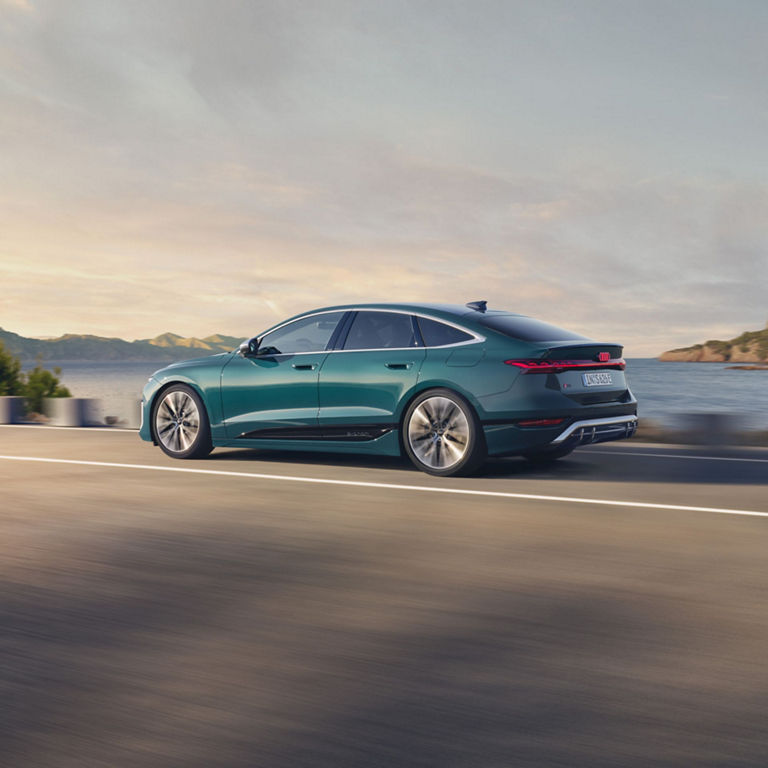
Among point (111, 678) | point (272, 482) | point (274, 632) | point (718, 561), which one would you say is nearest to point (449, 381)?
point (272, 482)

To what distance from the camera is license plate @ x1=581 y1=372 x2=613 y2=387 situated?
892 centimetres

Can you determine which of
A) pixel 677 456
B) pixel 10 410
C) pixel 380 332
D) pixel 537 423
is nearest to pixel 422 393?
pixel 380 332

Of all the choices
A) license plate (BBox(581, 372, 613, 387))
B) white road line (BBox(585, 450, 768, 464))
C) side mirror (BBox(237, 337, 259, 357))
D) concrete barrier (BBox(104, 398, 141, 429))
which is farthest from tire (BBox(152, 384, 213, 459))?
concrete barrier (BBox(104, 398, 141, 429))

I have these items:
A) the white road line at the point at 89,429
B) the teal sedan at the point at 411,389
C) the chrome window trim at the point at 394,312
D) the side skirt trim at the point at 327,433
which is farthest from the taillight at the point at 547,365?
the white road line at the point at 89,429

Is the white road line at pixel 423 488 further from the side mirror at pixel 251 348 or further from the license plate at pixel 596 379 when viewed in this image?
the license plate at pixel 596 379

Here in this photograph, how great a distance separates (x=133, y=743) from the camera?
294 cm

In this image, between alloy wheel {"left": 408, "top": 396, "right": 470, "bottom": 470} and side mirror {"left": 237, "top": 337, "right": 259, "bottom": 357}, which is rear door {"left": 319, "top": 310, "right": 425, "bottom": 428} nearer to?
alloy wheel {"left": 408, "top": 396, "right": 470, "bottom": 470}

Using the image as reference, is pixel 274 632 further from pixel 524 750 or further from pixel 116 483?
pixel 116 483

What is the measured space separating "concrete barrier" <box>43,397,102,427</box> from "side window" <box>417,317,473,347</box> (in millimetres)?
9084

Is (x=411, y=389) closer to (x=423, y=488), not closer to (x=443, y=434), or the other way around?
(x=443, y=434)

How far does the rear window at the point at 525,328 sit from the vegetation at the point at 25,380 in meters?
18.0

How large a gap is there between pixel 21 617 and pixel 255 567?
4.34 ft

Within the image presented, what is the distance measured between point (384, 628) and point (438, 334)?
521cm

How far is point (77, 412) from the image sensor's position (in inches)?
655
